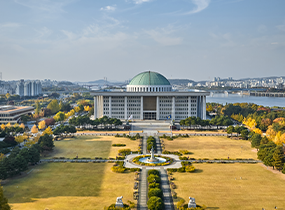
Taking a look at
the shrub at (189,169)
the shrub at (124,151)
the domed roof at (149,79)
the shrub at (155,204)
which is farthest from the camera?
the domed roof at (149,79)

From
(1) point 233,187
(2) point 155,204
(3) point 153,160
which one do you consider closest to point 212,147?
(3) point 153,160

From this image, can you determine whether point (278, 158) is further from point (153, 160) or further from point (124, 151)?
point (124, 151)

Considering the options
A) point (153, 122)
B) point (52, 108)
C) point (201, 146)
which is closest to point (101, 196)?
point (201, 146)

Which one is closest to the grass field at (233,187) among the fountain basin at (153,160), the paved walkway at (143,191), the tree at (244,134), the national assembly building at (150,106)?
the paved walkway at (143,191)

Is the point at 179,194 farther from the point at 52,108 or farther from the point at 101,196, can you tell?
the point at 52,108

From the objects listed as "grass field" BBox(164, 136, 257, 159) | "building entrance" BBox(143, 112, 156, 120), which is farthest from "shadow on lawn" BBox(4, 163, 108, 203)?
"building entrance" BBox(143, 112, 156, 120)

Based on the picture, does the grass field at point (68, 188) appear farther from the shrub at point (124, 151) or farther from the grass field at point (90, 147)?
the shrub at point (124, 151)
